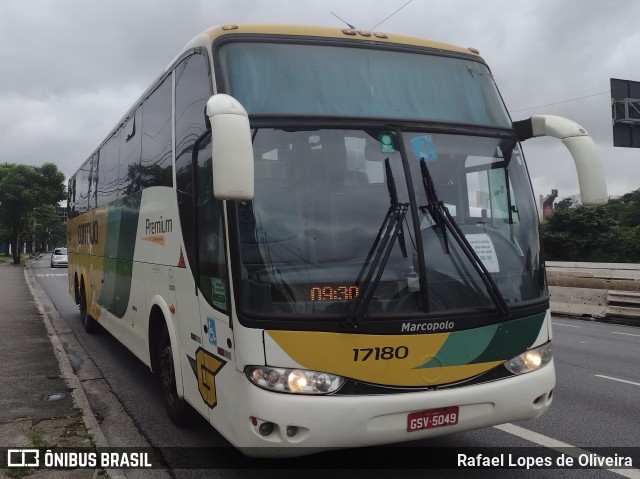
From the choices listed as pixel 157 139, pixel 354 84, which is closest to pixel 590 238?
pixel 157 139

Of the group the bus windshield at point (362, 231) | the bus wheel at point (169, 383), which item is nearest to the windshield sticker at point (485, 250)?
the bus windshield at point (362, 231)

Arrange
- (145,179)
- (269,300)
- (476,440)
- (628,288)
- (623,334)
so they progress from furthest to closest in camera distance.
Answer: (628,288) → (623,334) → (145,179) → (476,440) → (269,300)

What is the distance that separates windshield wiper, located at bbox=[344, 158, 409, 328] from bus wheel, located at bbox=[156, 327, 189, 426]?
8.02 feet

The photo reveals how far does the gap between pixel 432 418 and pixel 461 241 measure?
117 cm

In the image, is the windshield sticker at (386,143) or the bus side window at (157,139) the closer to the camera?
the windshield sticker at (386,143)

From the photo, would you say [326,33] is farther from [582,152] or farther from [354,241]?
[582,152]

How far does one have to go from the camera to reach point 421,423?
12.5 feet

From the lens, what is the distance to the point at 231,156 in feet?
11.3

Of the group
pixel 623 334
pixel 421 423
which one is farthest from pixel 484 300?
pixel 623 334

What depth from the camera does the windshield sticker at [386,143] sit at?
413cm

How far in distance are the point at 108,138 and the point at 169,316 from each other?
200 inches

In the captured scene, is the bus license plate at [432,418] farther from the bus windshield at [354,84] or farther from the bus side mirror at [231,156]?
the bus windshield at [354,84]

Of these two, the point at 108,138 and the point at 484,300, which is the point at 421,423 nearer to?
the point at 484,300

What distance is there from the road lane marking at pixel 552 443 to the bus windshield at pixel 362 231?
4.85 ft
